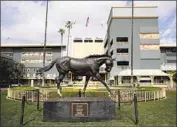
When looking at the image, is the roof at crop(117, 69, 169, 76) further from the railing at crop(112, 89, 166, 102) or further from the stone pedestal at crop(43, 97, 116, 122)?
the stone pedestal at crop(43, 97, 116, 122)

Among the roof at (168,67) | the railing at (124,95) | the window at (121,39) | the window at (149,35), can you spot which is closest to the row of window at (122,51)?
the window at (121,39)

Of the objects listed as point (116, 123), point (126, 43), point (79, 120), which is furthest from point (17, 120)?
point (126, 43)

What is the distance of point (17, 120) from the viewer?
10609 mm

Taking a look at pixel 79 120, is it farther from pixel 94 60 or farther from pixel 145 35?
pixel 145 35

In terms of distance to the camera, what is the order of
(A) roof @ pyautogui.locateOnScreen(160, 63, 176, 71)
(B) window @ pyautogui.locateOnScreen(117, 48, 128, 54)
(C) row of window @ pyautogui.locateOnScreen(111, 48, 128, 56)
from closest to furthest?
(C) row of window @ pyautogui.locateOnScreen(111, 48, 128, 56) → (B) window @ pyautogui.locateOnScreen(117, 48, 128, 54) → (A) roof @ pyautogui.locateOnScreen(160, 63, 176, 71)

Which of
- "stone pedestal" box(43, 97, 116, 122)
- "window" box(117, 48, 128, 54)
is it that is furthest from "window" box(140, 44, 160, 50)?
"stone pedestal" box(43, 97, 116, 122)

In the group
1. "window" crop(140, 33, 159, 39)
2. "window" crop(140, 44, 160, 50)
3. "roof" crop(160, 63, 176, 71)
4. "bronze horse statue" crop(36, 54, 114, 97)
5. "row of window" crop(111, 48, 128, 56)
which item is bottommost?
"bronze horse statue" crop(36, 54, 114, 97)

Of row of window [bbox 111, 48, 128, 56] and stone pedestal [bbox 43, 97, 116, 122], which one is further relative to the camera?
row of window [bbox 111, 48, 128, 56]

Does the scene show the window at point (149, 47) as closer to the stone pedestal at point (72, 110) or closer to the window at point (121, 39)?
the window at point (121, 39)

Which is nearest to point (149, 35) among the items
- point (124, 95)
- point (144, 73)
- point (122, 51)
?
point (122, 51)

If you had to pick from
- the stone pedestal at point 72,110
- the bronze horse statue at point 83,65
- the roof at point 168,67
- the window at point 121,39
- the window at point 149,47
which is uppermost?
the window at point 121,39

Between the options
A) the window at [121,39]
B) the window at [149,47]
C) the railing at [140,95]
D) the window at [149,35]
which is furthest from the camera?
the window at [121,39]

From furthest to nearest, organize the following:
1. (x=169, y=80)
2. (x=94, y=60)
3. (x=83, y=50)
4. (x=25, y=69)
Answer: (x=83, y=50) → (x=25, y=69) → (x=169, y=80) → (x=94, y=60)

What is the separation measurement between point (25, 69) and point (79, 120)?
6791 centimetres
